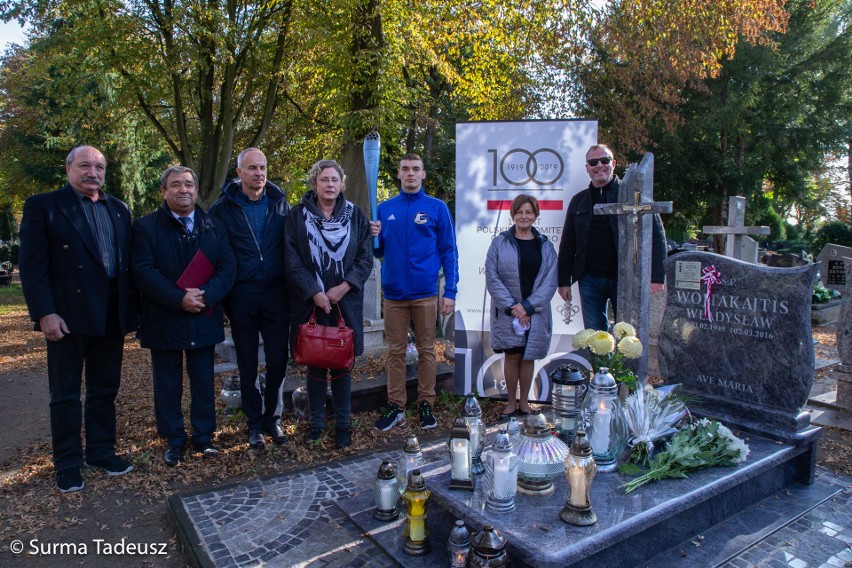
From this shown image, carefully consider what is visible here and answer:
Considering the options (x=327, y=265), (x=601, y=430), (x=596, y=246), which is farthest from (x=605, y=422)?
(x=327, y=265)

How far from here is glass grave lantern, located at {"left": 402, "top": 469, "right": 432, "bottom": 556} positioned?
8.39ft

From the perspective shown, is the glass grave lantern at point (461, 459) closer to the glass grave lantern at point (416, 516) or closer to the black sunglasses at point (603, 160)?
the glass grave lantern at point (416, 516)

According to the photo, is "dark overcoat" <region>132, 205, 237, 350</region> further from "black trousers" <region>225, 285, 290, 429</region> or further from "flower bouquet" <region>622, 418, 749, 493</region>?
"flower bouquet" <region>622, 418, 749, 493</region>

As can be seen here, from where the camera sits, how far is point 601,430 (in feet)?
9.61

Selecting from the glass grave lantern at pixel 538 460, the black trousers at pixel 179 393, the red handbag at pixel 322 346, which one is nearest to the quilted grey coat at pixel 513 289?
the red handbag at pixel 322 346

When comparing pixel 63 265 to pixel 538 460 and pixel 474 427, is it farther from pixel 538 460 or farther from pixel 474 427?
pixel 538 460

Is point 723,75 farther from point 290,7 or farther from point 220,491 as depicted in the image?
point 220,491

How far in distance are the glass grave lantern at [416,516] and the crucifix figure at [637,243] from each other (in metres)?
2.02

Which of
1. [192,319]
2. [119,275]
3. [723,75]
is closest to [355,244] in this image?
[192,319]

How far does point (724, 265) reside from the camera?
3660mm

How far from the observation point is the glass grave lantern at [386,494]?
2.93 m

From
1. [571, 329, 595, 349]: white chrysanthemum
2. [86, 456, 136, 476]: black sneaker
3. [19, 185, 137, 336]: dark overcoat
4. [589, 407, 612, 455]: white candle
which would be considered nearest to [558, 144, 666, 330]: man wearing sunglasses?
[571, 329, 595, 349]: white chrysanthemum

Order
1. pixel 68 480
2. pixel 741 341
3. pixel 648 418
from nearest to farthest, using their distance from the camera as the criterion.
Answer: pixel 648 418
pixel 68 480
pixel 741 341

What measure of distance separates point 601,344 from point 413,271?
5.42ft
